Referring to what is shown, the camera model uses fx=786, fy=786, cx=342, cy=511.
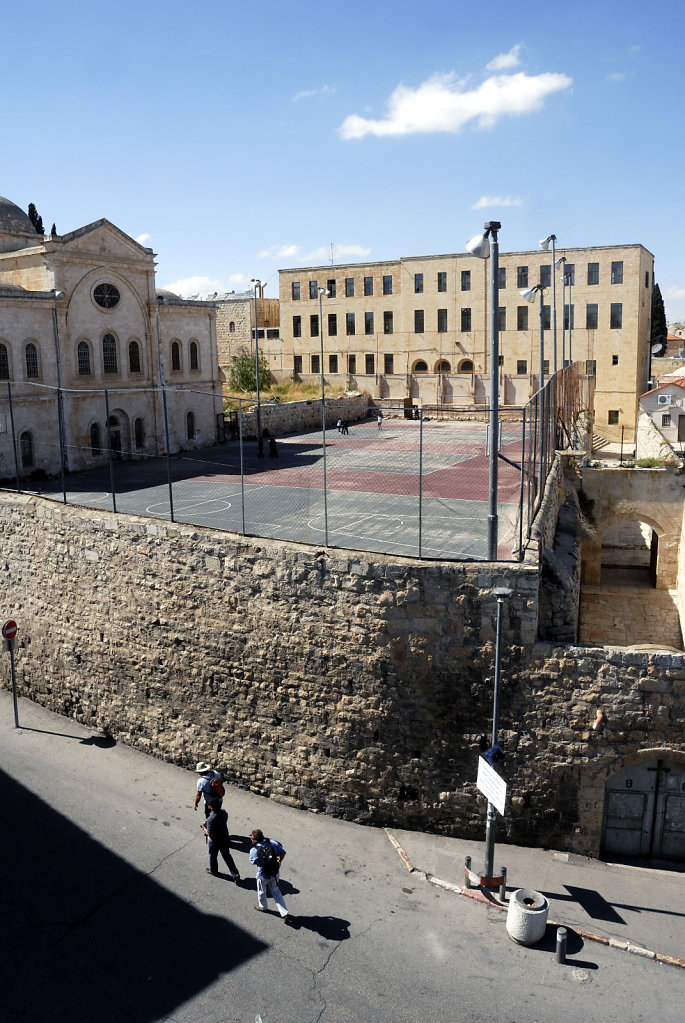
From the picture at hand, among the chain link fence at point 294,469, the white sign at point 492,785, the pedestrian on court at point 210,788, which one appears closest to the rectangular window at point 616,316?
the chain link fence at point 294,469

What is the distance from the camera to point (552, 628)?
42.2 ft

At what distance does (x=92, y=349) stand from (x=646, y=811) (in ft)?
78.8

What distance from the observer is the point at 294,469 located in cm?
2567

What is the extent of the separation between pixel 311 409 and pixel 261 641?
27111 millimetres

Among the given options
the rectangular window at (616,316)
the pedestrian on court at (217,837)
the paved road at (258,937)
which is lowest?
the paved road at (258,937)

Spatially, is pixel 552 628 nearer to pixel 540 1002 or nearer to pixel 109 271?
pixel 540 1002

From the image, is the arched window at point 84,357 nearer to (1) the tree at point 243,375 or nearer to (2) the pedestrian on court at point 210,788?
(2) the pedestrian on court at point 210,788

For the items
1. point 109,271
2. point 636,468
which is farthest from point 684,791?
point 109,271

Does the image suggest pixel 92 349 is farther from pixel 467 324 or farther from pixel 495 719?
pixel 467 324

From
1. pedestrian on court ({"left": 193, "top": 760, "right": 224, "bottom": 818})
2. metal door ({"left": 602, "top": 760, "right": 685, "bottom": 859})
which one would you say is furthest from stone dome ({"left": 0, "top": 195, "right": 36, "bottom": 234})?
metal door ({"left": 602, "top": 760, "right": 685, "bottom": 859})

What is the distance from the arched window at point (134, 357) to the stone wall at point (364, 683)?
633 inches

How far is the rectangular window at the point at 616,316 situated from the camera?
53000 mm

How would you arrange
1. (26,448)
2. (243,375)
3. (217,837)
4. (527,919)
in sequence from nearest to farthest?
1. (527,919)
2. (217,837)
3. (26,448)
4. (243,375)

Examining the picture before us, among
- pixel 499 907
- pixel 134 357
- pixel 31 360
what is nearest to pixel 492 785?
pixel 499 907
